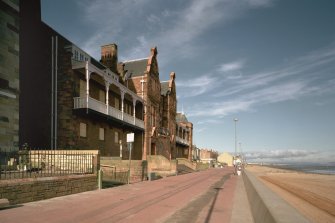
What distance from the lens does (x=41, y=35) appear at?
22875 mm

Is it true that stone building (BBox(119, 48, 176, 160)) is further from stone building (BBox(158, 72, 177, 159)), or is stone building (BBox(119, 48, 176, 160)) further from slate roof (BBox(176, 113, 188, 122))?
slate roof (BBox(176, 113, 188, 122))

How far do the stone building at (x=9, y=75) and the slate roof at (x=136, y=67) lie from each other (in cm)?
2341

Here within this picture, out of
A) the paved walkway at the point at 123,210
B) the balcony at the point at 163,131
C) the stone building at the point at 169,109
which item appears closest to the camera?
the paved walkway at the point at 123,210

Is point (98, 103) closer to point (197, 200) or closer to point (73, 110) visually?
point (73, 110)

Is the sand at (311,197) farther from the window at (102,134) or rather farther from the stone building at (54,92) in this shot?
the window at (102,134)

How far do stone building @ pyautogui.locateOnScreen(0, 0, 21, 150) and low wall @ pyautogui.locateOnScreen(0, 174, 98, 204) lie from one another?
5.07 metres

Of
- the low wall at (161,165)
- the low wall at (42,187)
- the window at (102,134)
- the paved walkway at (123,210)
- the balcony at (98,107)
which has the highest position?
the balcony at (98,107)

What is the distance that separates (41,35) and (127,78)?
17.8m

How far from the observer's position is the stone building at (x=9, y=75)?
53.7ft

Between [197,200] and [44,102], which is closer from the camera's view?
[197,200]

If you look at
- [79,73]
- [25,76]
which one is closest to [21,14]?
[25,76]

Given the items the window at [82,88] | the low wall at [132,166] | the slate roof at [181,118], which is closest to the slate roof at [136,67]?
the window at [82,88]

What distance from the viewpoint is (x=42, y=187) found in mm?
11906

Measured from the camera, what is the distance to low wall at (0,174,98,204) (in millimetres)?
10370
